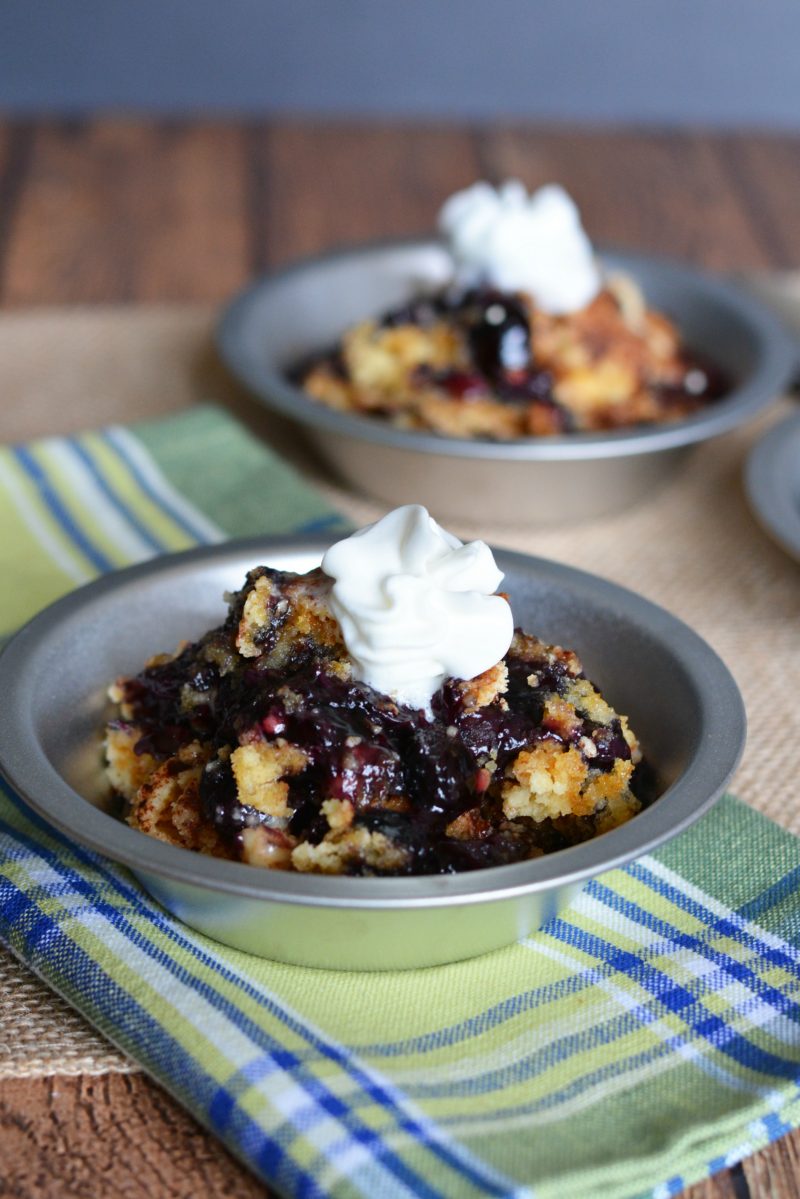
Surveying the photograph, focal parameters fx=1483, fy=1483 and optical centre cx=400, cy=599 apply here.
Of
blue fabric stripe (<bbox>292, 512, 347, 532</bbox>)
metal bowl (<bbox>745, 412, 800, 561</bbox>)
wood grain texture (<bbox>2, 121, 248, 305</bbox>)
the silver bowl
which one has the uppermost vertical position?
the silver bowl

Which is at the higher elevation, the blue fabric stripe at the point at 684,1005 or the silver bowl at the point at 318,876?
the silver bowl at the point at 318,876

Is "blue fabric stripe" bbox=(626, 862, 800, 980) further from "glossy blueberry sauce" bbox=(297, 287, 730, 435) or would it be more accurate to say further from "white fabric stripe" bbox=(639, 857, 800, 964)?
"glossy blueberry sauce" bbox=(297, 287, 730, 435)

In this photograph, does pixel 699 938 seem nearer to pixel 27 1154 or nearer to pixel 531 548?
pixel 27 1154

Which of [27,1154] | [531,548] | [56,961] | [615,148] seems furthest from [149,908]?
[615,148]

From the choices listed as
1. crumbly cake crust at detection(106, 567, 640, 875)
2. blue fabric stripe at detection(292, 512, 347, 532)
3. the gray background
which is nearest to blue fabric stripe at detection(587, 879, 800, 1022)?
crumbly cake crust at detection(106, 567, 640, 875)

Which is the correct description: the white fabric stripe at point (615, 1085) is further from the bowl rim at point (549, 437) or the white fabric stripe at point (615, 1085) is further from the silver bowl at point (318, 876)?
the bowl rim at point (549, 437)

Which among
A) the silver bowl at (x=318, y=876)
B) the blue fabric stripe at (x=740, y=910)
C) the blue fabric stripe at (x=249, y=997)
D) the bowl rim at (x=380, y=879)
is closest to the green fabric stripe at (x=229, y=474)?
the silver bowl at (x=318, y=876)
